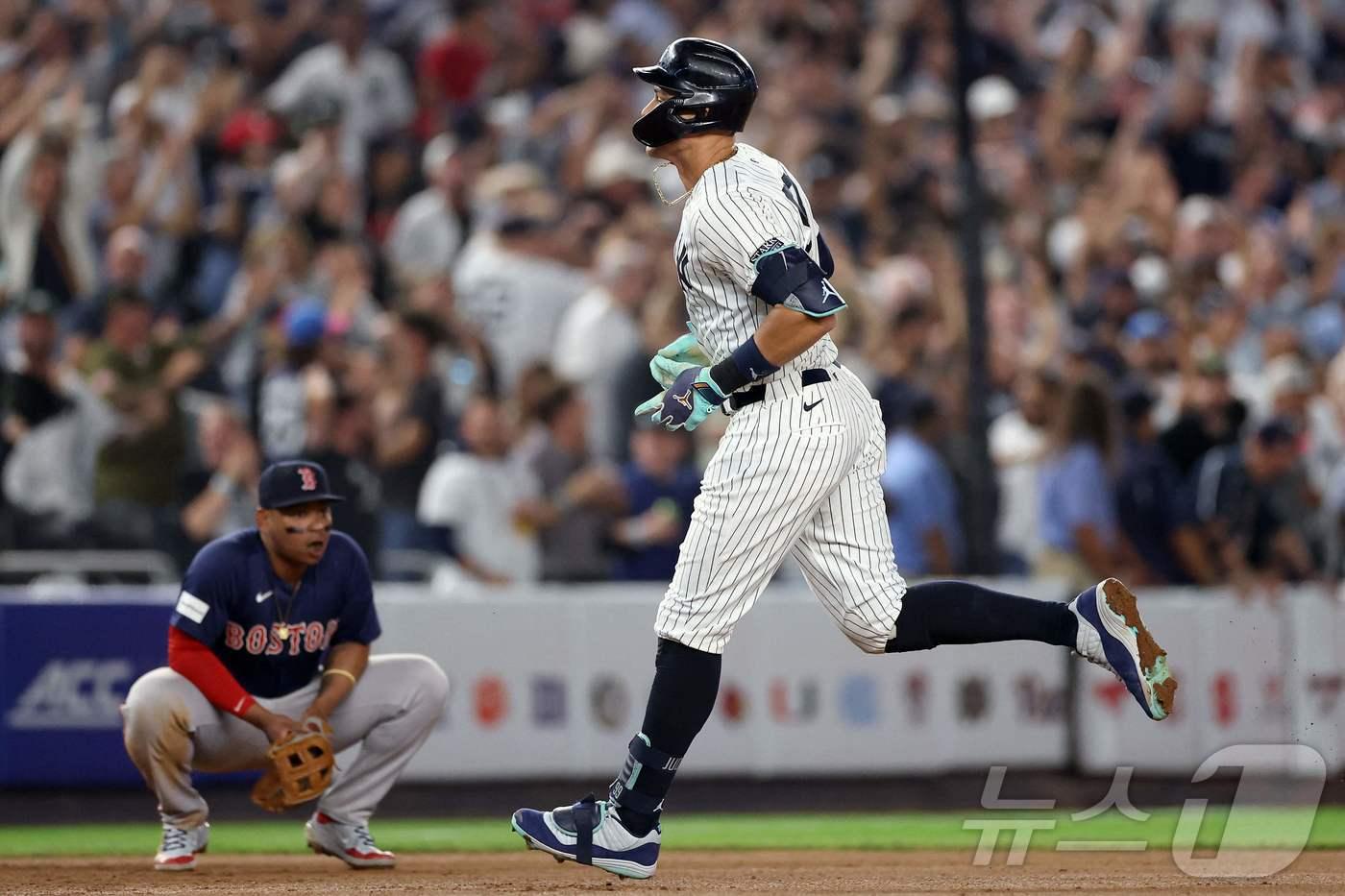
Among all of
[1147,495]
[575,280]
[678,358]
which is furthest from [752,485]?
[575,280]

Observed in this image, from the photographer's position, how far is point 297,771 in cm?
698

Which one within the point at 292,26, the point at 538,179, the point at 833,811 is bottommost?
the point at 833,811

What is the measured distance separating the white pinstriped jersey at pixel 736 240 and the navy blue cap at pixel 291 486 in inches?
66.3

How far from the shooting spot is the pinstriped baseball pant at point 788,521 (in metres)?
5.99

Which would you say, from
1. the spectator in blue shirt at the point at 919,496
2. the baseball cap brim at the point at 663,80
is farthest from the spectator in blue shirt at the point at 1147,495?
the baseball cap brim at the point at 663,80

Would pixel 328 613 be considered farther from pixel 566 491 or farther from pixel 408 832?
pixel 566 491

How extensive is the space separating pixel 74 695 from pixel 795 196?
5.98m

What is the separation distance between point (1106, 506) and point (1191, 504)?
0.67 metres

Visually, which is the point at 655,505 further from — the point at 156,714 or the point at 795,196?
the point at 795,196

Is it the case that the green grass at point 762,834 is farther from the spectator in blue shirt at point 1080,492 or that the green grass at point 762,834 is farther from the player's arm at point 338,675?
the spectator in blue shirt at point 1080,492

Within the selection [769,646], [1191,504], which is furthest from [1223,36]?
[769,646]

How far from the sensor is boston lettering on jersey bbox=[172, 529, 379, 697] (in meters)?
7.16

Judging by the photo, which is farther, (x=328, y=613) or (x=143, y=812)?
(x=143, y=812)

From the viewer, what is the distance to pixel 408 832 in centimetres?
976
